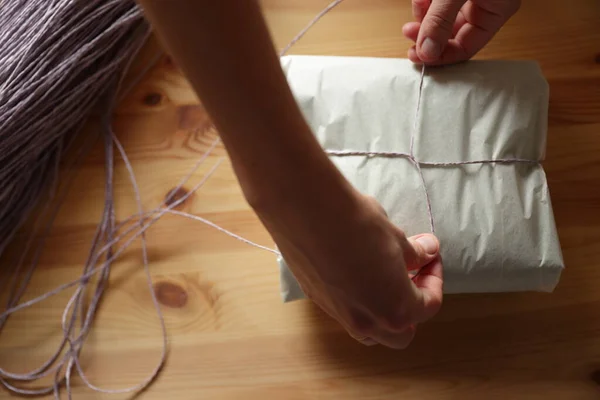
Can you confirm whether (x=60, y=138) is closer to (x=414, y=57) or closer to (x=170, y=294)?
(x=170, y=294)

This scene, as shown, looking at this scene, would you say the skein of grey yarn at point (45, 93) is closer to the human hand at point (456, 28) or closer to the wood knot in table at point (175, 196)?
the wood knot in table at point (175, 196)

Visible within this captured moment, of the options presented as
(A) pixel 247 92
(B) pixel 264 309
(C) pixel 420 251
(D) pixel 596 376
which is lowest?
(D) pixel 596 376

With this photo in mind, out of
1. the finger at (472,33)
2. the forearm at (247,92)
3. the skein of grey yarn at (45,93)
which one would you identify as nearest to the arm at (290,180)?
the forearm at (247,92)

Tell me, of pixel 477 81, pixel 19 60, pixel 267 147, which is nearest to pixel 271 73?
pixel 267 147

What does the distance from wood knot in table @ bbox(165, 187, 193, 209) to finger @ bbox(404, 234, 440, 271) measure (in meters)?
0.32

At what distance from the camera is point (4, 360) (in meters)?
0.67

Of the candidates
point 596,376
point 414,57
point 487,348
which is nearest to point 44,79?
point 414,57

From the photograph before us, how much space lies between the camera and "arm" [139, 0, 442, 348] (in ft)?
1.00

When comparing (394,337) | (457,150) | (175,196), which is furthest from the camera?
(175,196)

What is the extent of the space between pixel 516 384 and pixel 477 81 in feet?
1.18

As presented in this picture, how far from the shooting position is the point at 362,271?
0.42 meters

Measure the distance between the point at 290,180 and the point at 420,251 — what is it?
211 millimetres

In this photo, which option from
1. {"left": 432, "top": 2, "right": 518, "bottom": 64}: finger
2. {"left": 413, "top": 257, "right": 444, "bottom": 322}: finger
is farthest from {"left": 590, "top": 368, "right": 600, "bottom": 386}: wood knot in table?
{"left": 432, "top": 2, "right": 518, "bottom": 64}: finger

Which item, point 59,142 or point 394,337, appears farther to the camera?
point 59,142
